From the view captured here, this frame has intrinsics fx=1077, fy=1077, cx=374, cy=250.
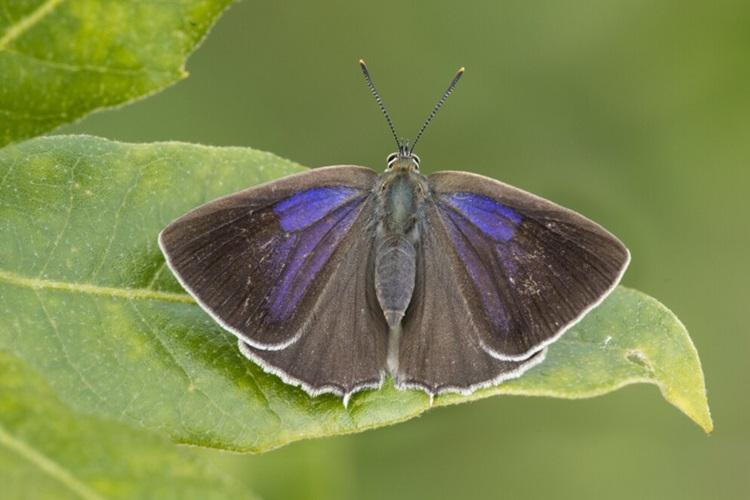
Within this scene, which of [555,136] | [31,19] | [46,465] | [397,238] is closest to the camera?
[46,465]

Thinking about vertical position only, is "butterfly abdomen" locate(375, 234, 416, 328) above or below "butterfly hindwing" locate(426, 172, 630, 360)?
below

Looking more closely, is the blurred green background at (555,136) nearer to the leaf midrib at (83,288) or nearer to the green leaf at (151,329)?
the green leaf at (151,329)

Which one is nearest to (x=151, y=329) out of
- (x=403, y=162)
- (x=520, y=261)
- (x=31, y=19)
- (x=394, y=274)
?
(x=31, y=19)

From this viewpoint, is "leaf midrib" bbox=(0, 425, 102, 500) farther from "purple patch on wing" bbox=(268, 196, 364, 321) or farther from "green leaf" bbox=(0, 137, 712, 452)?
"purple patch on wing" bbox=(268, 196, 364, 321)

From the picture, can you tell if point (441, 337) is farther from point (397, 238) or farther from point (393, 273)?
point (397, 238)

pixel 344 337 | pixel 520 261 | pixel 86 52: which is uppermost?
pixel 86 52

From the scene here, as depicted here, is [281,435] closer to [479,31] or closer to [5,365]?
[5,365]

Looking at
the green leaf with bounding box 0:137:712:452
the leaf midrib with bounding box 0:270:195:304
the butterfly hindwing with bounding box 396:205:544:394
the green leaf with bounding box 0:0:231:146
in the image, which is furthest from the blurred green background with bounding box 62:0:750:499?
the green leaf with bounding box 0:0:231:146
